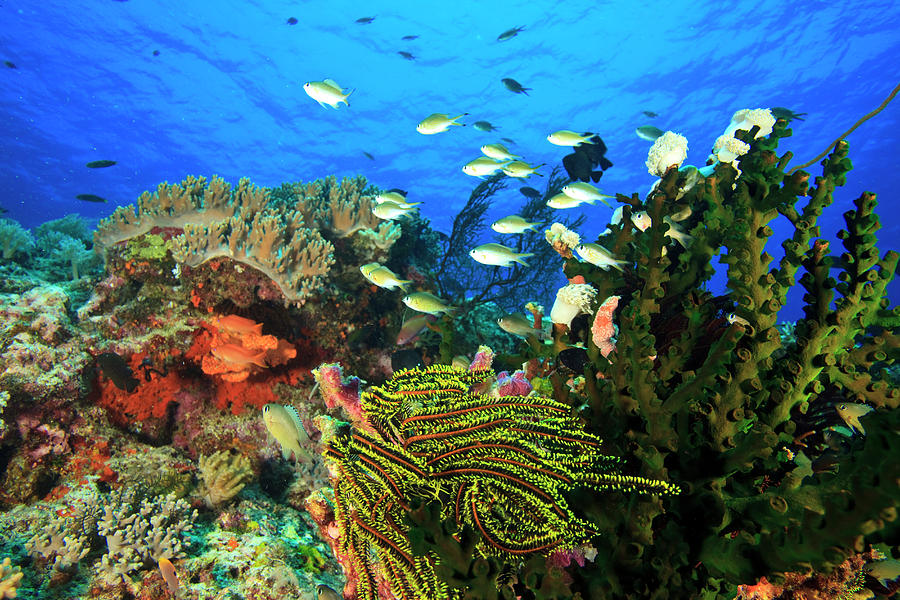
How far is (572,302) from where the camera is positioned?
3273 millimetres

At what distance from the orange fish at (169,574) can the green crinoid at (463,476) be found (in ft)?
5.59

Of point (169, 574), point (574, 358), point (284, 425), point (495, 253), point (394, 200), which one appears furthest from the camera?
point (394, 200)

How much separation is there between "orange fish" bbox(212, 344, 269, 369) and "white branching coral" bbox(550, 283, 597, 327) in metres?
3.29

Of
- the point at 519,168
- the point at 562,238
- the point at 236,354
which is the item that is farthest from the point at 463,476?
the point at 519,168

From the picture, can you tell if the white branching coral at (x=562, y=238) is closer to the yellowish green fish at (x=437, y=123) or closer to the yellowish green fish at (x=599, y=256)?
the yellowish green fish at (x=599, y=256)

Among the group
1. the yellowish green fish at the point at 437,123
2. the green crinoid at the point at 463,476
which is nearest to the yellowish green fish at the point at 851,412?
the green crinoid at the point at 463,476

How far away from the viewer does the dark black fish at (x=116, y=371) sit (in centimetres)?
396

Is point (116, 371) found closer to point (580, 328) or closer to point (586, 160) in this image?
point (580, 328)

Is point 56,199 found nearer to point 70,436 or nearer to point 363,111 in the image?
point 363,111

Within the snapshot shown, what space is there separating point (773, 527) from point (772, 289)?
112 cm

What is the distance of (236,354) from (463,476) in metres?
3.42

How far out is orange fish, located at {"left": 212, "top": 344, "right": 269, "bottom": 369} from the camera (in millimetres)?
4090

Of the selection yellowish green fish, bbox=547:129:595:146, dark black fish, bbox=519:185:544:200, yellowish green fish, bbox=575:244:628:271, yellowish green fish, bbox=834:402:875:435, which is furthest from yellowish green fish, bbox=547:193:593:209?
yellowish green fish, bbox=834:402:875:435

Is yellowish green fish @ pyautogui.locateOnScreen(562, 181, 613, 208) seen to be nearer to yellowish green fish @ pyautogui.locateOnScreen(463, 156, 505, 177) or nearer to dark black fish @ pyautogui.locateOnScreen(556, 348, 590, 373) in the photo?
yellowish green fish @ pyautogui.locateOnScreen(463, 156, 505, 177)
